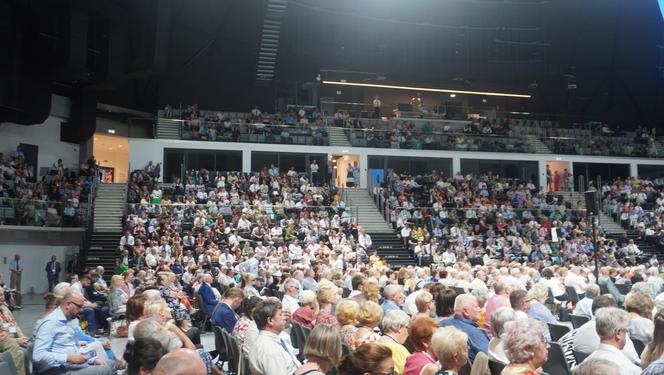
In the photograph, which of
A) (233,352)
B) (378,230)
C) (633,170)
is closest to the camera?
(233,352)

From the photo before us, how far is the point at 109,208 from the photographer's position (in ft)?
76.7

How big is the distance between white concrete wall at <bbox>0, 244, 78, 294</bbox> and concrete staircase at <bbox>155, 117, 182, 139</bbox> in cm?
723

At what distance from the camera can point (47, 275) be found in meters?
21.8

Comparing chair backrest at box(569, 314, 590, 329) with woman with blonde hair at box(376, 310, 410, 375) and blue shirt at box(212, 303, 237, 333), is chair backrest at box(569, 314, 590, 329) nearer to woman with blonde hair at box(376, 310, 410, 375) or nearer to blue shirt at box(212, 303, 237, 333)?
woman with blonde hair at box(376, 310, 410, 375)

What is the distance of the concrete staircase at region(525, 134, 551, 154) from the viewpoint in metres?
32.6

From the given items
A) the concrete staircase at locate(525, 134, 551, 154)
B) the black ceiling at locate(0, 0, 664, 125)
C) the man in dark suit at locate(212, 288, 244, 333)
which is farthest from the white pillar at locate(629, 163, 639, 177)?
the man in dark suit at locate(212, 288, 244, 333)

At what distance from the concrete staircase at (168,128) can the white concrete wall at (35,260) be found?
723 cm

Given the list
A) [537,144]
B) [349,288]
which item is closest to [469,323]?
[349,288]

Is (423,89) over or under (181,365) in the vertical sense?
over

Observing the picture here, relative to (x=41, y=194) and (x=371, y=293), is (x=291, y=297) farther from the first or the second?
(x=41, y=194)

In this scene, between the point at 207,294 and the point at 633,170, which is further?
the point at 633,170

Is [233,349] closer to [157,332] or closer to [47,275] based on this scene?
[157,332]

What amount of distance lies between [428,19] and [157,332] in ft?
114

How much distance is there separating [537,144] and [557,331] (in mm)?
27525
